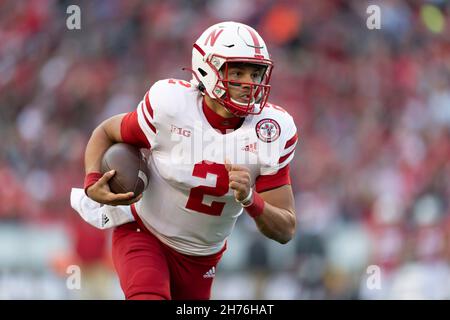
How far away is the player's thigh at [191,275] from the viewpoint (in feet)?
16.7

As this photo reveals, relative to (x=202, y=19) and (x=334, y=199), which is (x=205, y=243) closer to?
(x=334, y=199)

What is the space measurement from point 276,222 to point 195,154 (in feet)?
1.71

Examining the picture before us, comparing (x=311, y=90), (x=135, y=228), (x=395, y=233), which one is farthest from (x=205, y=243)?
(x=311, y=90)

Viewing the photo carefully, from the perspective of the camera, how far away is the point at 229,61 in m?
4.76

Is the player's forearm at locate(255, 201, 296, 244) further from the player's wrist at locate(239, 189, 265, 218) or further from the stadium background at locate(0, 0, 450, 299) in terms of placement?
the stadium background at locate(0, 0, 450, 299)

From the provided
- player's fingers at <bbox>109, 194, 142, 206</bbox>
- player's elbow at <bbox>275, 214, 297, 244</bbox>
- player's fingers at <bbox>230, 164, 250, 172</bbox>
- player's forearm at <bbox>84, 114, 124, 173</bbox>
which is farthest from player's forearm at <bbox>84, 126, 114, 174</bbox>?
player's elbow at <bbox>275, 214, 297, 244</bbox>

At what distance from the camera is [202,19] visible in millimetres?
11039

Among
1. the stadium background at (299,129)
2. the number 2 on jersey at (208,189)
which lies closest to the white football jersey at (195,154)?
the number 2 on jersey at (208,189)

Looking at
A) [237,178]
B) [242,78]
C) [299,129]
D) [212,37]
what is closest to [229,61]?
[242,78]

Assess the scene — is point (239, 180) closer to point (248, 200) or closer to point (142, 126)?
point (248, 200)

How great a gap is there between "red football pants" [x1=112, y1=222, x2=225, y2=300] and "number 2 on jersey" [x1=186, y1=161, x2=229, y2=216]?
31cm

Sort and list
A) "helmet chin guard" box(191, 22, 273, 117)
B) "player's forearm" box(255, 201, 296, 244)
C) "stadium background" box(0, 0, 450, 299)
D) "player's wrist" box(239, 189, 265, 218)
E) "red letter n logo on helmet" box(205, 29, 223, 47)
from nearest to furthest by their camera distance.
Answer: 1. "player's wrist" box(239, 189, 265, 218)
2. "player's forearm" box(255, 201, 296, 244)
3. "helmet chin guard" box(191, 22, 273, 117)
4. "red letter n logo on helmet" box(205, 29, 223, 47)
5. "stadium background" box(0, 0, 450, 299)

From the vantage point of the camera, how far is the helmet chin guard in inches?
186

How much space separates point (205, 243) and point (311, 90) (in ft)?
19.2
